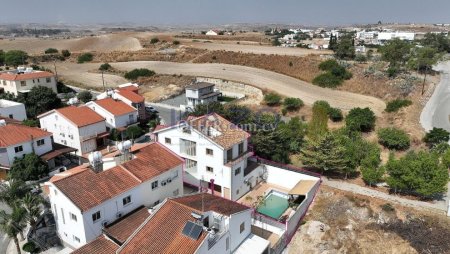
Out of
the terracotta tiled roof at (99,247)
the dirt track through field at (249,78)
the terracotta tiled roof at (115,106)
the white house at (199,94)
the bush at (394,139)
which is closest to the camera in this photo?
the terracotta tiled roof at (99,247)

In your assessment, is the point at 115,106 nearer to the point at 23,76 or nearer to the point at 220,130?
the point at 220,130

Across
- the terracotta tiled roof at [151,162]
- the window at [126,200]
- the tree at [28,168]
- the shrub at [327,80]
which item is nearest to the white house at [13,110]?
the tree at [28,168]

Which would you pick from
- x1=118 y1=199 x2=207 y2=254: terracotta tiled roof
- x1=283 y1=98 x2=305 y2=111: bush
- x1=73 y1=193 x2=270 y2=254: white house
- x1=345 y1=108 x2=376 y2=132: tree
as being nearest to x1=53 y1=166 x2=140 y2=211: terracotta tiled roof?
x1=73 y1=193 x2=270 y2=254: white house

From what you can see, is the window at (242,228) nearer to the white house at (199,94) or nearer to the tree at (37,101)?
the white house at (199,94)

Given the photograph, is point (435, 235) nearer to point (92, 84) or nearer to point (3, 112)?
point (3, 112)

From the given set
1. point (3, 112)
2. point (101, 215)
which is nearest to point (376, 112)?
point (101, 215)

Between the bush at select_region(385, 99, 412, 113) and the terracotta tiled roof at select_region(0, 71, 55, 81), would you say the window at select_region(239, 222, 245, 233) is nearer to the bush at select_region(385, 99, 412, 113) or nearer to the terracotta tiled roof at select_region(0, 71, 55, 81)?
the bush at select_region(385, 99, 412, 113)

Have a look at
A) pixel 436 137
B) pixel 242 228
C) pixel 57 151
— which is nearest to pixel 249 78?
pixel 436 137
